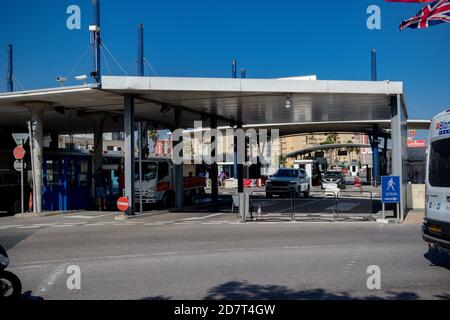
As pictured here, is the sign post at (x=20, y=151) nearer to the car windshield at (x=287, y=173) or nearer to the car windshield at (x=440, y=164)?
the car windshield at (x=287, y=173)

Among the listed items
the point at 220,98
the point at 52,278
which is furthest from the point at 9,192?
the point at 52,278

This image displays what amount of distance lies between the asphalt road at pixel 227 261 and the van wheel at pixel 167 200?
7064 mm

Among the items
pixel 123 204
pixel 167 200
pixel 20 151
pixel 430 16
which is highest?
pixel 430 16

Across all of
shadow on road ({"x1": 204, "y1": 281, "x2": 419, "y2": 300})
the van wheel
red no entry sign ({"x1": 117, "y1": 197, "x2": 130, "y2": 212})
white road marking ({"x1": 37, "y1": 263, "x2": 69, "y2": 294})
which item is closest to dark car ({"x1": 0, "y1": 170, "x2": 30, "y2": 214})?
red no entry sign ({"x1": 117, "y1": 197, "x2": 130, "y2": 212})

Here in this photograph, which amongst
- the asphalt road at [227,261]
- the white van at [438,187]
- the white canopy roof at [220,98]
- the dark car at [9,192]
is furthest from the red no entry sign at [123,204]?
the white van at [438,187]

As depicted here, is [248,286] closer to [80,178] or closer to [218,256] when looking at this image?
[218,256]

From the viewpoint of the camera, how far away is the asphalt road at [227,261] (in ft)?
22.7

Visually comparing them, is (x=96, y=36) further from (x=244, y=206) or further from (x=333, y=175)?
(x=333, y=175)

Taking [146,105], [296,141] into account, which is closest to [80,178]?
[146,105]

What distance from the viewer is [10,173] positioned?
68.7ft

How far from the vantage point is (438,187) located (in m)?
8.37

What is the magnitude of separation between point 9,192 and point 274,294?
56.5ft

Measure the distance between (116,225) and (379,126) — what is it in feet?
129

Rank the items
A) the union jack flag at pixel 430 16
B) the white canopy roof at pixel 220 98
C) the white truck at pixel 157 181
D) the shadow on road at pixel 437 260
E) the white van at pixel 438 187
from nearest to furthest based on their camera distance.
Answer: the white van at pixel 438 187 → the shadow on road at pixel 437 260 → the union jack flag at pixel 430 16 → the white canopy roof at pixel 220 98 → the white truck at pixel 157 181
